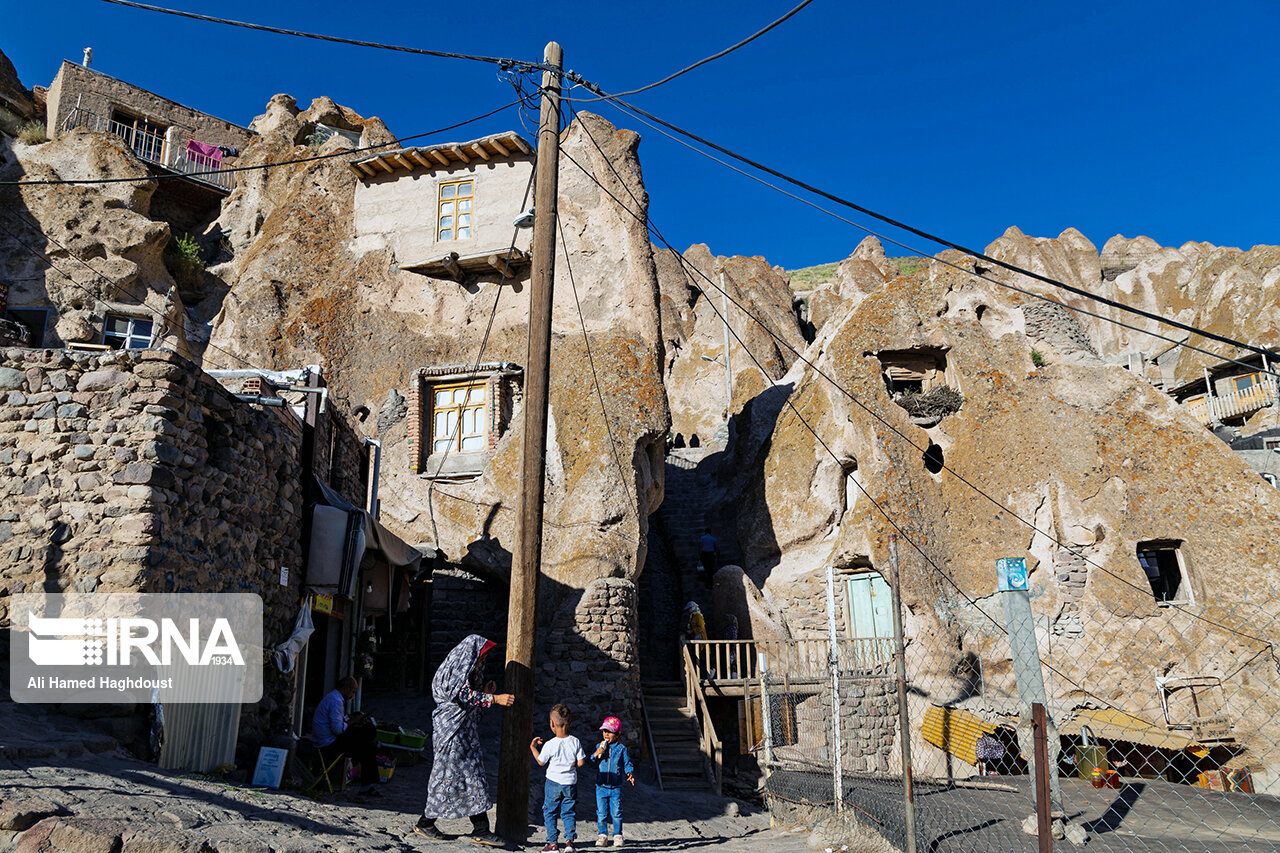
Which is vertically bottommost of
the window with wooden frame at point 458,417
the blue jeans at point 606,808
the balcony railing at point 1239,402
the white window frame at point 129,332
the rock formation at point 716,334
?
the blue jeans at point 606,808

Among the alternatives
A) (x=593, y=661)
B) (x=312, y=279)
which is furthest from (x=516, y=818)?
(x=312, y=279)

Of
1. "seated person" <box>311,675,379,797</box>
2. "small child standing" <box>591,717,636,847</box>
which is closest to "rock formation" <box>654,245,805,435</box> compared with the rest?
"small child standing" <box>591,717,636,847</box>

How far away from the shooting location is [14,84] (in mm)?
29922

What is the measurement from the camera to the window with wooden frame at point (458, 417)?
17.8 metres

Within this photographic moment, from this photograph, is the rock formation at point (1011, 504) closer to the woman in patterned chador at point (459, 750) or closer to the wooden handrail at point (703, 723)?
the wooden handrail at point (703, 723)

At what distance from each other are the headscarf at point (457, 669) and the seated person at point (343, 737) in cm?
179

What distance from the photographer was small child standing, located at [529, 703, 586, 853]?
7.47 meters

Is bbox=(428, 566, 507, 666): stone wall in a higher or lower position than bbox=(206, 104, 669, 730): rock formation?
lower

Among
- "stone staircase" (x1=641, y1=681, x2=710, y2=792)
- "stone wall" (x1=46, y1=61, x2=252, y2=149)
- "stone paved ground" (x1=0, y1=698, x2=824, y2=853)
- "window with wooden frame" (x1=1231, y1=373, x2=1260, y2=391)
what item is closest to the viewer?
"stone paved ground" (x1=0, y1=698, x2=824, y2=853)

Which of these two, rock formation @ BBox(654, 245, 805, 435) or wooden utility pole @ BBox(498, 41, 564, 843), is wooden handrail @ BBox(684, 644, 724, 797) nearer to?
wooden utility pole @ BBox(498, 41, 564, 843)

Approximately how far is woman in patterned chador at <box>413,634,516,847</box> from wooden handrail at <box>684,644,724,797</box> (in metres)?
8.30

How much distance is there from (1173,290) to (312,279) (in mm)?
50855

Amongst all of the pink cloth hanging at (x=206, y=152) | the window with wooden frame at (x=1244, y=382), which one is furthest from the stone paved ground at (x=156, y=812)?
the window with wooden frame at (x=1244, y=382)

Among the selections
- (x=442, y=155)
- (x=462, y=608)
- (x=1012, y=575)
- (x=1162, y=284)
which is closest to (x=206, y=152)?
(x=442, y=155)
